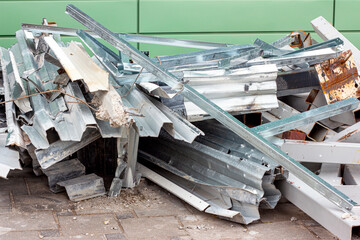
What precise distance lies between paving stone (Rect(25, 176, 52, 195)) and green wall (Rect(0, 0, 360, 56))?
84.4 inches

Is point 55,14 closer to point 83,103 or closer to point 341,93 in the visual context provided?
point 83,103

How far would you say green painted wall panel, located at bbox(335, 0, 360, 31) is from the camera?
641 centimetres

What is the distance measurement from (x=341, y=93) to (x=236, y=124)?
139cm

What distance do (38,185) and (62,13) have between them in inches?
96.7

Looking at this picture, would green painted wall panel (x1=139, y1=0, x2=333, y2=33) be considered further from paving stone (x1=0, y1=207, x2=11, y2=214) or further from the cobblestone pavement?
paving stone (x1=0, y1=207, x2=11, y2=214)

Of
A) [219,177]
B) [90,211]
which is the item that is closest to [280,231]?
[219,177]

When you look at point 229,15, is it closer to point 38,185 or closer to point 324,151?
point 324,151

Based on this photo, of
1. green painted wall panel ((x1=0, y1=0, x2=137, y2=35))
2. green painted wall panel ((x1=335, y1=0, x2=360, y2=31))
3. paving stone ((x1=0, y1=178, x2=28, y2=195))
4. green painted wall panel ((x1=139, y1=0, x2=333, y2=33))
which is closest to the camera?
paving stone ((x1=0, y1=178, x2=28, y2=195))

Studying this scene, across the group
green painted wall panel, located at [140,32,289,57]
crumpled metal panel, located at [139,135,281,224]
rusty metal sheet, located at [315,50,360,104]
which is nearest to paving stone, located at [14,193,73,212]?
crumpled metal panel, located at [139,135,281,224]

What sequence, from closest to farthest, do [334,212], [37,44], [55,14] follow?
[334,212]
[37,44]
[55,14]

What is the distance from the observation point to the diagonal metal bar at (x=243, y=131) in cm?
307

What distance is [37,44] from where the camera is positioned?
466 cm

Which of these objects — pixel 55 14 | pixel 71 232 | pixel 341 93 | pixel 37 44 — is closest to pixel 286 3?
pixel 341 93

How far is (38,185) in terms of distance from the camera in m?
4.00
